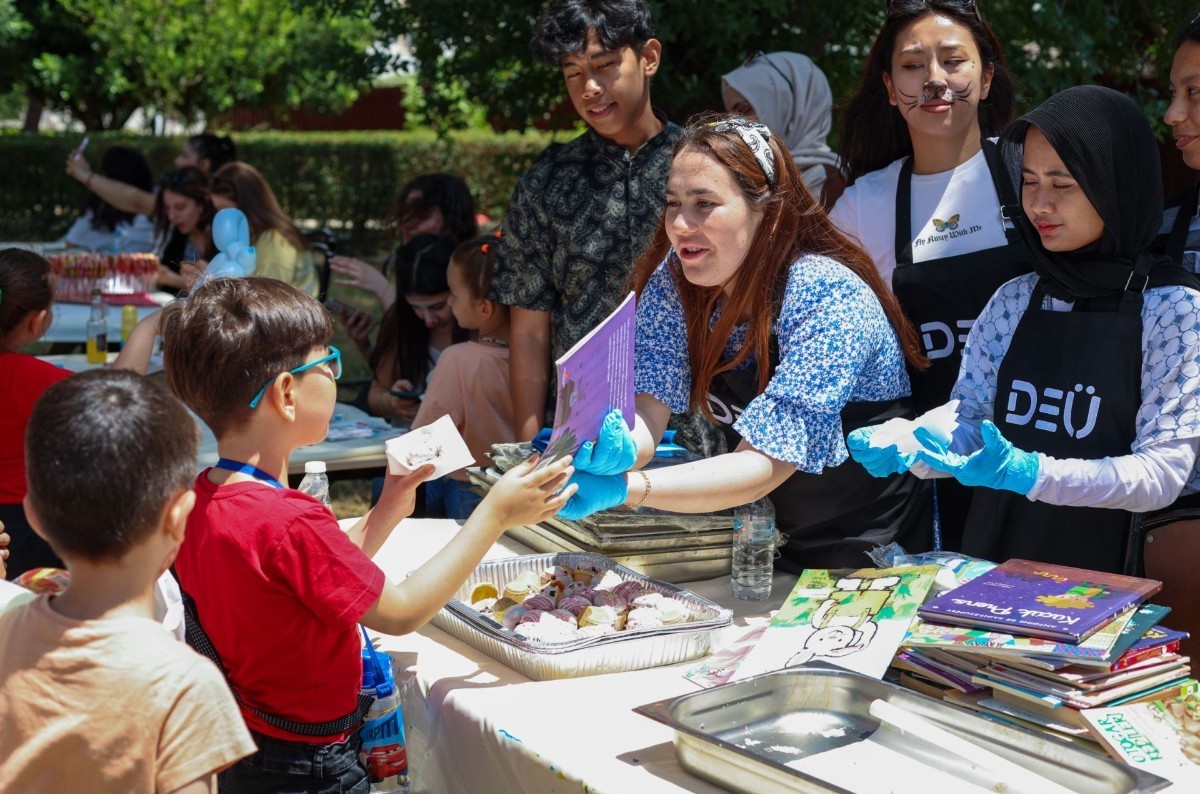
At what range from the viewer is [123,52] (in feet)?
62.1

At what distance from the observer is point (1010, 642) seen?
67.7 inches

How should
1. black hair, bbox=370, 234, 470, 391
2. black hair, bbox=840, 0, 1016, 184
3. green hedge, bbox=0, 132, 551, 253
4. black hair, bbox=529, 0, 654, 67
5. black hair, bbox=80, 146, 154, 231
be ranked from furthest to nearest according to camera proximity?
green hedge, bbox=0, 132, 551, 253, black hair, bbox=80, 146, 154, 231, black hair, bbox=370, 234, 470, 391, black hair, bbox=529, 0, 654, 67, black hair, bbox=840, 0, 1016, 184

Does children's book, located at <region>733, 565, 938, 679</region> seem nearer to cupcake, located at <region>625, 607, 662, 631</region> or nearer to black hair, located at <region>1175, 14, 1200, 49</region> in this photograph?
cupcake, located at <region>625, 607, 662, 631</region>

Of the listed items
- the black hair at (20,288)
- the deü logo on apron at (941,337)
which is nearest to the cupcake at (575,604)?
the deü logo on apron at (941,337)

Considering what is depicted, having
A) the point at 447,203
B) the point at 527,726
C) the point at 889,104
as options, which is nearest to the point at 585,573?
the point at 527,726

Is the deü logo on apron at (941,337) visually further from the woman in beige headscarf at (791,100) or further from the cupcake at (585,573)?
the woman in beige headscarf at (791,100)

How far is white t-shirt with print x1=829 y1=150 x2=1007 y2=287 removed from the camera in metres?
2.73

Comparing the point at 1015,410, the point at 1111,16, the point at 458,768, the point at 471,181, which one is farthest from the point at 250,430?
the point at 471,181

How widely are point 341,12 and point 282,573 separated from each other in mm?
4648

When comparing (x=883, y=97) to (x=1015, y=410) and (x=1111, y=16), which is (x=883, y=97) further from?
(x=1111, y=16)

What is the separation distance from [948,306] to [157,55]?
1890 centimetres

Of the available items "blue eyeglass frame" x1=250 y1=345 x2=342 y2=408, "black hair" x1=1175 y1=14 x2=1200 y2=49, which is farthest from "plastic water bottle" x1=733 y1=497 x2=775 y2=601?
"black hair" x1=1175 y1=14 x2=1200 y2=49

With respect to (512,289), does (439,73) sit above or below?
above

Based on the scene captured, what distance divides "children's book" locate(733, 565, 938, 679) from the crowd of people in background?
196 mm
